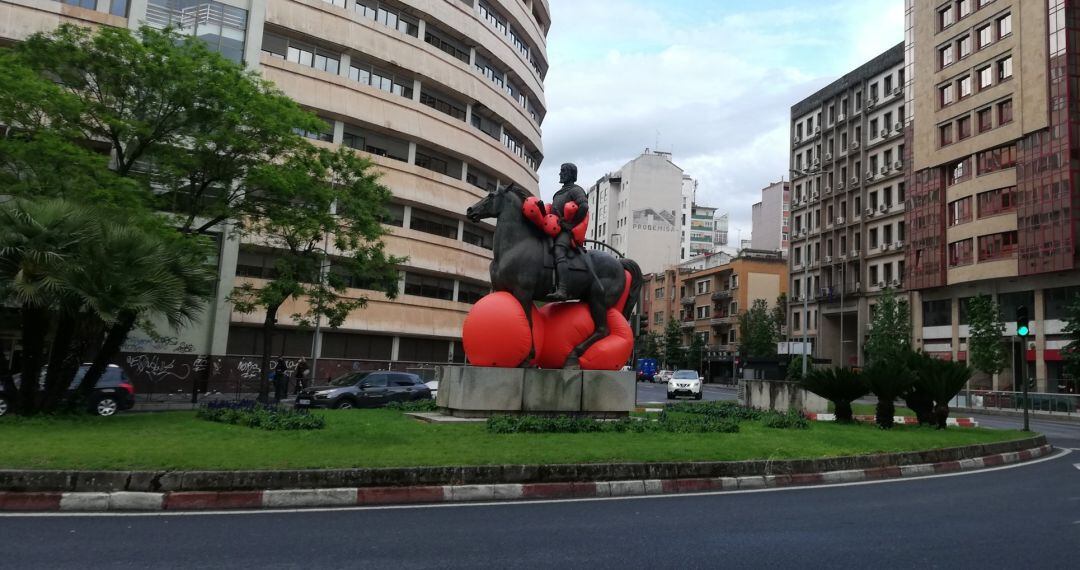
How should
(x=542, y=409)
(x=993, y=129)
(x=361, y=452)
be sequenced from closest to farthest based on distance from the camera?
(x=361, y=452)
(x=542, y=409)
(x=993, y=129)

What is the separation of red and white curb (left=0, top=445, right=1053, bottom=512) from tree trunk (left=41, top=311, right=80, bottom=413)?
6.82 m

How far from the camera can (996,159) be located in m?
48.5

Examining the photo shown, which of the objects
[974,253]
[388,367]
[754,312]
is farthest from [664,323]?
[388,367]

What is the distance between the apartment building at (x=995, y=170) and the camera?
43.5 meters

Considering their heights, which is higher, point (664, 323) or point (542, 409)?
point (664, 323)

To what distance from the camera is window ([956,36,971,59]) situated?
5070 centimetres

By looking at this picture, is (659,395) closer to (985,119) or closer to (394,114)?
(394,114)

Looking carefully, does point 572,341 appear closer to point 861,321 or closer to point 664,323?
point 861,321

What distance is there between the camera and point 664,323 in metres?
99.7

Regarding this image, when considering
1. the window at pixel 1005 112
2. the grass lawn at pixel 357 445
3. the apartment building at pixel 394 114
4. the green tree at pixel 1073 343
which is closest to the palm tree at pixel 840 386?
the grass lawn at pixel 357 445

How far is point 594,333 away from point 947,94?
49.2 metres

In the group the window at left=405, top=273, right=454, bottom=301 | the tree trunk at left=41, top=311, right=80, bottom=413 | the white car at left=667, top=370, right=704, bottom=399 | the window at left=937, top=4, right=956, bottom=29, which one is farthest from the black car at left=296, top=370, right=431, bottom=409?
the window at left=937, top=4, right=956, bottom=29

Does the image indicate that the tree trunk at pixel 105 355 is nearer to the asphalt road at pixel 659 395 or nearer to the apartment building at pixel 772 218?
the asphalt road at pixel 659 395

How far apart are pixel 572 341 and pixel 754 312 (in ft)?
206
